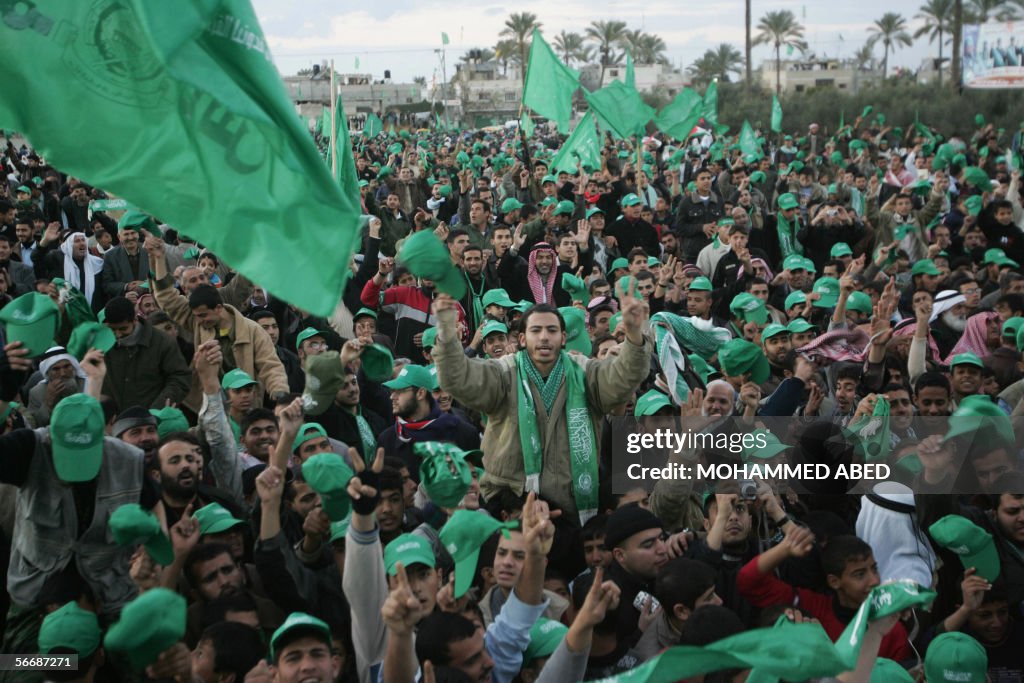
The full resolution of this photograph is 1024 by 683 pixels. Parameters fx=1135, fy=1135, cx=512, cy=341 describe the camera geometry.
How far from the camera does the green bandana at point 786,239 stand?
11969 mm

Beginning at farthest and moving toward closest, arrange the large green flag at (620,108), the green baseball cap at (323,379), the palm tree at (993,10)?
1. the palm tree at (993,10)
2. the large green flag at (620,108)
3. the green baseball cap at (323,379)

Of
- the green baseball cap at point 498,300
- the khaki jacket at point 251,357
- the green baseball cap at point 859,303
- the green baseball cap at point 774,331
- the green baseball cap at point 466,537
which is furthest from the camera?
the green baseball cap at point 498,300

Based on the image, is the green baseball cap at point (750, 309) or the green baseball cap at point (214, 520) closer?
the green baseball cap at point (214, 520)

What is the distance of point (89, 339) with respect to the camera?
538cm

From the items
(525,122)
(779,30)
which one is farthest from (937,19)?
(525,122)

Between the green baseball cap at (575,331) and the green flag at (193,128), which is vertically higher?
the green flag at (193,128)

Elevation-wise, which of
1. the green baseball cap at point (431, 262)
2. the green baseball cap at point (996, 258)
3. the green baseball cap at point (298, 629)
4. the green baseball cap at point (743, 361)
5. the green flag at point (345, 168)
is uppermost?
the green flag at point (345, 168)

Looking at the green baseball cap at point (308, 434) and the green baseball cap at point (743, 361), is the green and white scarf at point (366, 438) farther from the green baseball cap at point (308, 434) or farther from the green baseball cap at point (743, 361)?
the green baseball cap at point (743, 361)

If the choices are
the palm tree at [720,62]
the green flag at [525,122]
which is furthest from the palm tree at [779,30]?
the green flag at [525,122]

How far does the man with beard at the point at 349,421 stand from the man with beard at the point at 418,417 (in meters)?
0.11

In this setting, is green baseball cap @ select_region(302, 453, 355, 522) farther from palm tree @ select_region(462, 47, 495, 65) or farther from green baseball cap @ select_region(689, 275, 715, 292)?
palm tree @ select_region(462, 47, 495, 65)

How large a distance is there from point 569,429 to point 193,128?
6.94 ft

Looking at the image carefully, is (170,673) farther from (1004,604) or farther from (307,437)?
(1004,604)

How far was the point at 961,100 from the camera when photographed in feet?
109
